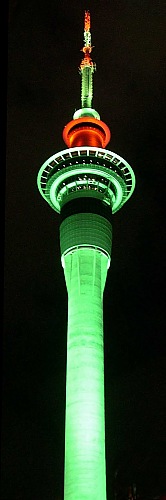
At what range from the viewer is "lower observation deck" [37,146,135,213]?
82625 millimetres

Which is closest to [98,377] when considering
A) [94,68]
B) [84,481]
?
[84,481]

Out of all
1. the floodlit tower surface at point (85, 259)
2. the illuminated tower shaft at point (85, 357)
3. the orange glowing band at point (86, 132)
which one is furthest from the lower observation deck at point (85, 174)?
the orange glowing band at point (86, 132)

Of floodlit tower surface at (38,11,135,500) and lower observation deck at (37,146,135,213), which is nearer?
floodlit tower surface at (38,11,135,500)

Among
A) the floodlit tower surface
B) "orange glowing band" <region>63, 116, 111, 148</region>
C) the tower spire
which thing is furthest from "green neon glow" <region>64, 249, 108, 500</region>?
the tower spire

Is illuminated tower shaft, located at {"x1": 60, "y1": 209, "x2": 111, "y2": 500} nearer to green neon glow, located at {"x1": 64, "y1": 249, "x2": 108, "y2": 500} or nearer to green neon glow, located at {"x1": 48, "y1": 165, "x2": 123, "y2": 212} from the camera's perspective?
green neon glow, located at {"x1": 64, "y1": 249, "x2": 108, "y2": 500}

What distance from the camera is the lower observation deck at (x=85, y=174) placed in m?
82.6

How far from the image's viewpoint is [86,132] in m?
89.2

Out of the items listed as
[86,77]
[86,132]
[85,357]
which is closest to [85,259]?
[85,357]

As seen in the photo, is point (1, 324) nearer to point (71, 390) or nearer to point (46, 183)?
point (71, 390)

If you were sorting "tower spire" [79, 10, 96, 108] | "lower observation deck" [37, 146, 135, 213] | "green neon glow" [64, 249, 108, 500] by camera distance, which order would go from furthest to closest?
"tower spire" [79, 10, 96, 108] < "lower observation deck" [37, 146, 135, 213] < "green neon glow" [64, 249, 108, 500]

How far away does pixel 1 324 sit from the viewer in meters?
6.84

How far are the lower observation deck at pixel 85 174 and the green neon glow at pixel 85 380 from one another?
338 inches

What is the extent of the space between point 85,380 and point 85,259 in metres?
14.7

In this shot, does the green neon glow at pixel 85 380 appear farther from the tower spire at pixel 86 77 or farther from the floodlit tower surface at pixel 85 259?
the tower spire at pixel 86 77
